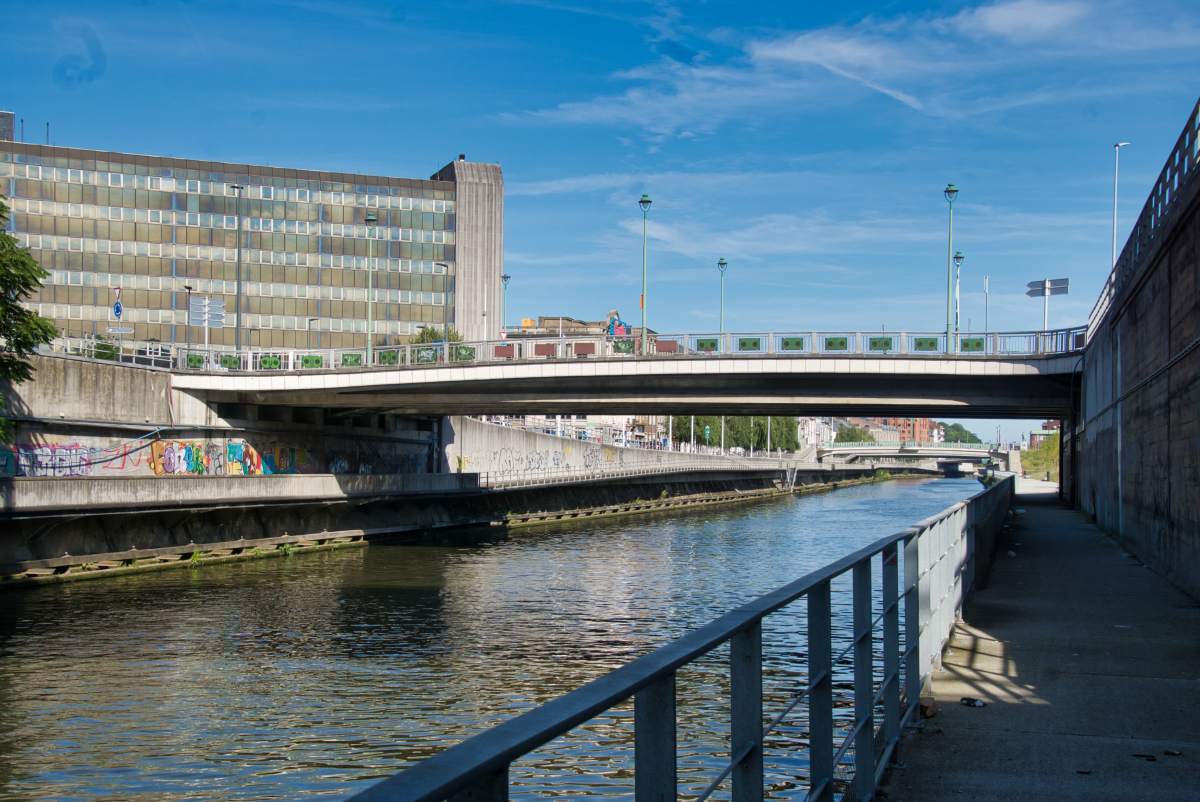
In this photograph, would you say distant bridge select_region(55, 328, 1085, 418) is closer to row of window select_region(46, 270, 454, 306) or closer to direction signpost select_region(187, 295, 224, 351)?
direction signpost select_region(187, 295, 224, 351)

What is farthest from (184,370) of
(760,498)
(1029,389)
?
(760,498)

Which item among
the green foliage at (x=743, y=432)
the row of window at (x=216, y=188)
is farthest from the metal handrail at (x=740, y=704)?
the green foliage at (x=743, y=432)

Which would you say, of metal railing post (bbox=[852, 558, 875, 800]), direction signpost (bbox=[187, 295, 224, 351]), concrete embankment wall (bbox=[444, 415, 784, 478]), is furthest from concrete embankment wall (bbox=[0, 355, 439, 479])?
metal railing post (bbox=[852, 558, 875, 800])

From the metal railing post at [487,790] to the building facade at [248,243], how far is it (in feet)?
262

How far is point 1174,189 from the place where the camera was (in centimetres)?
1844

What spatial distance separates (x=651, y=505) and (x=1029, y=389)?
3827 centimetres

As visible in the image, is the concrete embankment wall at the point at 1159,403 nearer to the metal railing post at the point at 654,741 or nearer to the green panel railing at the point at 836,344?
the green panel railing at the point at 836,344

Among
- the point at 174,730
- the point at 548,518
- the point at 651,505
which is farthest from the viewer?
the point at 651,505

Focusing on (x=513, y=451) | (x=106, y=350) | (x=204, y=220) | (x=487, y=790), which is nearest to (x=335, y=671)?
(x=487, y=790)

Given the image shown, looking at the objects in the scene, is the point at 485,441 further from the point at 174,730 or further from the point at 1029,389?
the point at 174,730

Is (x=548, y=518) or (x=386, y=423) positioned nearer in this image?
(x=386, y=423)

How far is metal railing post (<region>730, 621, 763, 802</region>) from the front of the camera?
3.22 m

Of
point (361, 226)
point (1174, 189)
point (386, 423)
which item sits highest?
point (361, 226)

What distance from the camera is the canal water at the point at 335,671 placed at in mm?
11578
